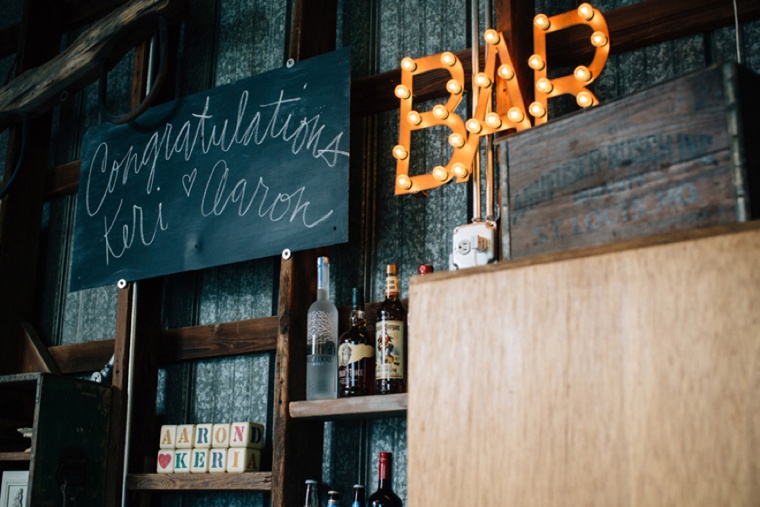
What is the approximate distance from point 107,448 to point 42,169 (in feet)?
4.37

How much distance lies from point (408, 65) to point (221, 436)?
4.13 feet

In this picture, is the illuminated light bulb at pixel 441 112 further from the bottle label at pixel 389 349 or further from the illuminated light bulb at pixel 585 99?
the bottle label at pixel 389 349

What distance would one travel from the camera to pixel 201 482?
2488mm

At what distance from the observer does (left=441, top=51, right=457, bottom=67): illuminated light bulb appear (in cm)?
227

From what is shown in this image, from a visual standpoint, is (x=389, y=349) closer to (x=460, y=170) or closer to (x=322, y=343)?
(x=322, y=343)

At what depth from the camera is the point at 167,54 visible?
10.4 feet

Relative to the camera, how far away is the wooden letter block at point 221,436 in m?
2.52

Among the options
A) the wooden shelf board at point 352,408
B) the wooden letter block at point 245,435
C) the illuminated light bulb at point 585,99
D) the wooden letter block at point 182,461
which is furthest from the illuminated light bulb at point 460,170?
the wooden letter block at point 182,461

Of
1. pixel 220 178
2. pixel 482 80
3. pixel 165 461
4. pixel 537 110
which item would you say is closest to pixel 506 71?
pixel 482 80

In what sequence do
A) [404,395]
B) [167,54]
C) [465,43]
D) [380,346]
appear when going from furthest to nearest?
[167,54], [465,43], [380,346], [404,395]

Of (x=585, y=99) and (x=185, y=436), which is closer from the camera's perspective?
(x=585, y=99)

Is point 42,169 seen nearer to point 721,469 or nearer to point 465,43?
point 465,43

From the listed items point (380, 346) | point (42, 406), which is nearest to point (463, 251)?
point (380, 346)

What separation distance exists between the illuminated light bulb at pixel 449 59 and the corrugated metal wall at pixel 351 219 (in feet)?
1.05
